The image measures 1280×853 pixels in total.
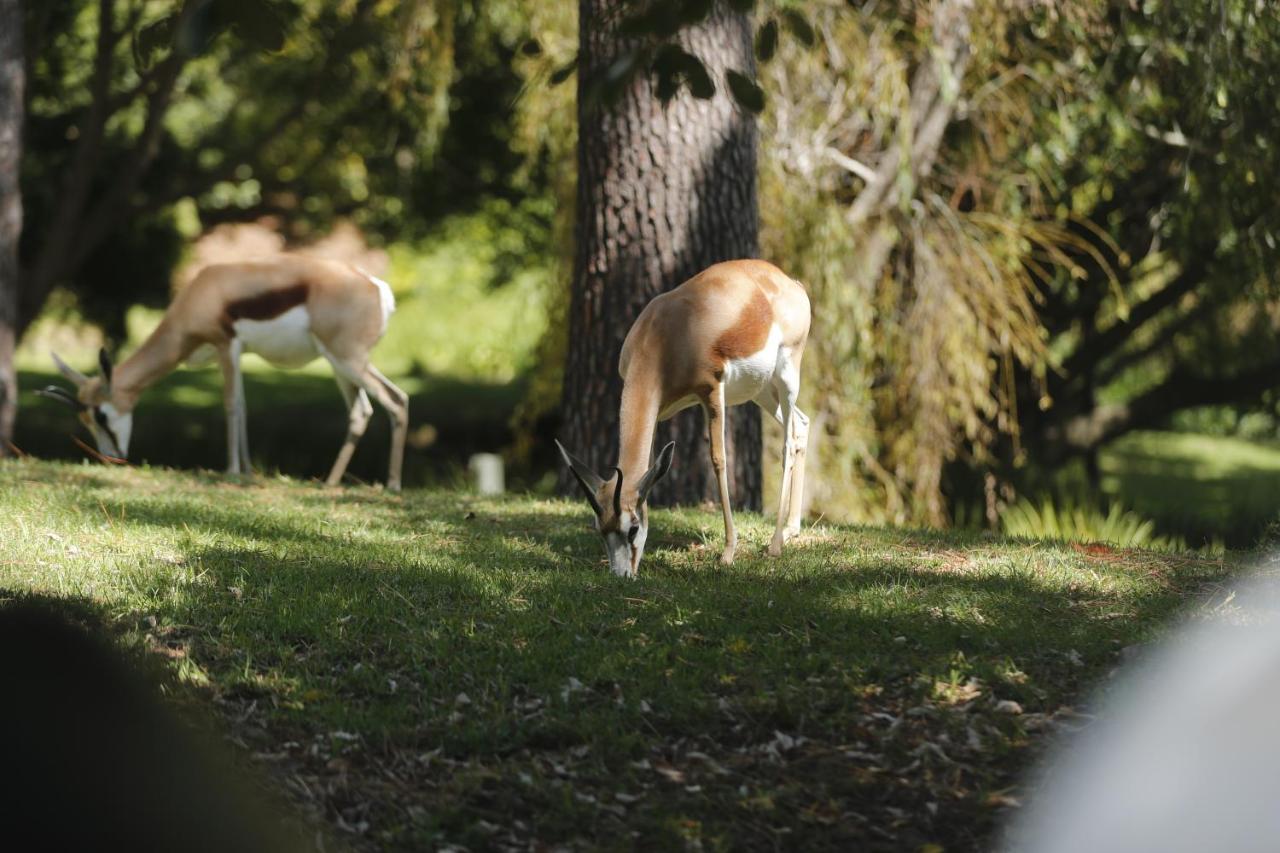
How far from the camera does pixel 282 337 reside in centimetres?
927

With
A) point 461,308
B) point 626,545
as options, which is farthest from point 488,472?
point 461,308

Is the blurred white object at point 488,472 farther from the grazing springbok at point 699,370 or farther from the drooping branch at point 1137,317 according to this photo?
the grazing springbok at point 699,370

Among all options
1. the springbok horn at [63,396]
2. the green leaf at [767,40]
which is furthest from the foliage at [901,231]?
the green leaf at [767,40]

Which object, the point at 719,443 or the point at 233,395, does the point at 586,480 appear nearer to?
the point at 719,443

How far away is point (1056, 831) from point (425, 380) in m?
17.1

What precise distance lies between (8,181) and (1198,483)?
16.2 m

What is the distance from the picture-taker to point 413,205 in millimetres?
17172

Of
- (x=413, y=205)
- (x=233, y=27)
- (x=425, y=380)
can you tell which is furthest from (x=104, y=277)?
(x=233, y=27)

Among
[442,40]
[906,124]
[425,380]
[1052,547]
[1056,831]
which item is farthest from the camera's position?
[425,380]

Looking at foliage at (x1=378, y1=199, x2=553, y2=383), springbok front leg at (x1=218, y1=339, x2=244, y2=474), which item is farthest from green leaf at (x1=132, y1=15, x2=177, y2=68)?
foliage at (x1=378, y1=199, x2=553, y2=383)

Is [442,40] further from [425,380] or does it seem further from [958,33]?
[425,380]

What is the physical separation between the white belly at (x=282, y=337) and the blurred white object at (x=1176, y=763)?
5.91 meters

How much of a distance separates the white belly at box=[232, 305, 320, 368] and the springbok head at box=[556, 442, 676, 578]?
12.4 feet

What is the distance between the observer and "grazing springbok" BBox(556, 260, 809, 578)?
6.09 metres
